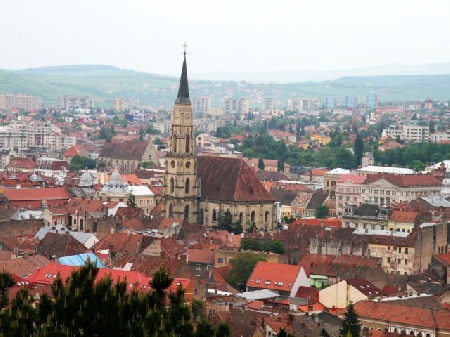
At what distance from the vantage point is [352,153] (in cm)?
18475

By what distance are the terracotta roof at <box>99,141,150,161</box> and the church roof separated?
61.3m

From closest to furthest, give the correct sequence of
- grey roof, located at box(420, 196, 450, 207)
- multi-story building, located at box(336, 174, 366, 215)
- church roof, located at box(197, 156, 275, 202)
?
1. grey roof, located at box(420, 196, 450, 207)
2. church roof, located at box(197, 156, 275, 202)
3. multi-story building, located at box(336, 174, 366, 215)

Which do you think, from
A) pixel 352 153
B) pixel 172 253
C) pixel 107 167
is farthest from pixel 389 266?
pixel 352 153

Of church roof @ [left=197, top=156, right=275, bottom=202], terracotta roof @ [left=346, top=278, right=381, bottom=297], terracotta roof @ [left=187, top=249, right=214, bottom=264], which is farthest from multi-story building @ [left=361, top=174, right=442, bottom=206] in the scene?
terracotta roof @ [left=346, top=278, right=381, bottom=297]

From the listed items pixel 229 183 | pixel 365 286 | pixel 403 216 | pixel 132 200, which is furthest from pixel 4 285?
pixel 132 200

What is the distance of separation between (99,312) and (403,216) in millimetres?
56764

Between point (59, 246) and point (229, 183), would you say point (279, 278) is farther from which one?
point (229, 183)

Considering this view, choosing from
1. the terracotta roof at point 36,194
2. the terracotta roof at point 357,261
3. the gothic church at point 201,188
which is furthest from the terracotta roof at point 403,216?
the terracotta roof at point 36,194

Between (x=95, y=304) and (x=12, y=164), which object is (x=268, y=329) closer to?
(x=95, y=304)

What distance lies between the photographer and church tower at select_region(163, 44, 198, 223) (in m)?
109

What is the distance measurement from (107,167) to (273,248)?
8276 centimetres

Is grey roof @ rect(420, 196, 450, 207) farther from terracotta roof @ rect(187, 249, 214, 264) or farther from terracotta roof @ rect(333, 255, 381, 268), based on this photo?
terracotta roof @ rect(187, 249, 214, 264)

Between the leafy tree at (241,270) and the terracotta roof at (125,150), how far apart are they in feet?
315

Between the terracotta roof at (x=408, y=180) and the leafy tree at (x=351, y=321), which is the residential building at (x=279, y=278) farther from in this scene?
the terracotta roof at (x=408, y=180)
